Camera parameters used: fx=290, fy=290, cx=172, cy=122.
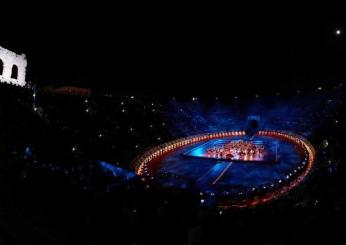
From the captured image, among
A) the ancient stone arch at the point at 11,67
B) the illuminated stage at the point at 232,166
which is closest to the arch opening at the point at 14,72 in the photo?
the ancient stone arch at the point at 11,67

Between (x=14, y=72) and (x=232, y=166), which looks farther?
(x=14, y=72)

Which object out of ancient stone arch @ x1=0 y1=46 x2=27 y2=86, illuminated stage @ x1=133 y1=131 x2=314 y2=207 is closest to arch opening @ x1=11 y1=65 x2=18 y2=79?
ancient stone arch @ x1=0 y1=46 x2=27 y2=86

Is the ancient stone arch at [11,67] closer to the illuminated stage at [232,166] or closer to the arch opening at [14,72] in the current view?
the arch opening at [14,72]

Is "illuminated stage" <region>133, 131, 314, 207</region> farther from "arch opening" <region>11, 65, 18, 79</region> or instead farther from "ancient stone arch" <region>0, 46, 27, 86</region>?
"arch opening" <region>11, 65, 18, 79</region>

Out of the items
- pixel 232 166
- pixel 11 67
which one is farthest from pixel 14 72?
pixel 232 166

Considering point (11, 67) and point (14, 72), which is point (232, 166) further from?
point (14, 72)

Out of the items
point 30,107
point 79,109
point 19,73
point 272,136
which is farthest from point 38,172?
point 272,136
